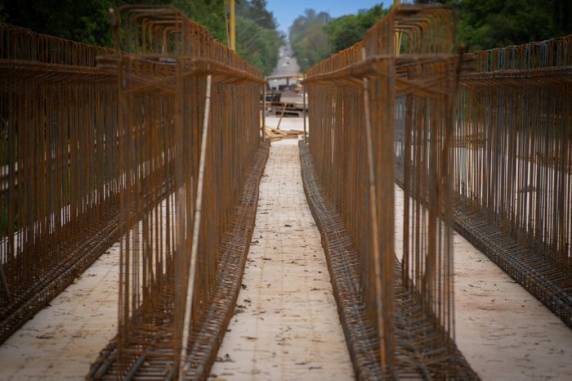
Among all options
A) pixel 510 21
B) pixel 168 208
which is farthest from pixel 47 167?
pixel 510 21

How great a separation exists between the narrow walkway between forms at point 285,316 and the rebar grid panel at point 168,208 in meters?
0.24

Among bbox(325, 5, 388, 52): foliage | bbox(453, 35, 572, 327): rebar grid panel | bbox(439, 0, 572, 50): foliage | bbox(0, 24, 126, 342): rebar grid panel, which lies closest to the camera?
bbox(0, 24, 126, 342): rebar grid panel

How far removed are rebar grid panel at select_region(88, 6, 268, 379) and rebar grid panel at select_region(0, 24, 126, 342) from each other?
125 centimetres

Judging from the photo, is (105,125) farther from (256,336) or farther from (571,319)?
(571,319)

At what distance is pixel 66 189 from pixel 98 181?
1.82 meters

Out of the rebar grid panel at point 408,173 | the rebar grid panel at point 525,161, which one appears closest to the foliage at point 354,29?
the rebar grid panel at point 525,161

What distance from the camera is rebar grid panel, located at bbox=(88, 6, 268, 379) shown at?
25.3 ft

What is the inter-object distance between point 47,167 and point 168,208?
8.76ft

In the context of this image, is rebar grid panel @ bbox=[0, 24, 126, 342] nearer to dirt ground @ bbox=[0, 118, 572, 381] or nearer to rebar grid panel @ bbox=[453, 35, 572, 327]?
dirt ground @ bbox=[0, 118, 572, 381]

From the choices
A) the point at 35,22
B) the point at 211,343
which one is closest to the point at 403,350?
the point at 211,343

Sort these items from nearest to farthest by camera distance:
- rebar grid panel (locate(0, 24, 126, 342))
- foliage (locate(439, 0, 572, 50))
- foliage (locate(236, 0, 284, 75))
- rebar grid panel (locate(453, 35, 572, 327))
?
1. rebar grid panel (locate(0, 24, 126, 342))
2. rebar grid panel (locate(453, 35, 572, 327))
3. foliage (locate(439, 0, 572, 50))
4. foliage (locate(236, 0, 284, 75))

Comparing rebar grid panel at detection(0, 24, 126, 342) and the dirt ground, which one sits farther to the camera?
rebar grid panel at detection(0, 24, 126, 342)

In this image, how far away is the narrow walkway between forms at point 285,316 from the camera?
334 inches

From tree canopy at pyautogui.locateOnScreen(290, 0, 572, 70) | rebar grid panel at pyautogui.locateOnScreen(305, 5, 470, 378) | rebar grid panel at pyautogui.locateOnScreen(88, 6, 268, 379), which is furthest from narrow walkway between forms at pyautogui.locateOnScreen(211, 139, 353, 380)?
tree canopy at pyautogui.locateOnScreen(290, 0, 572, 70)
